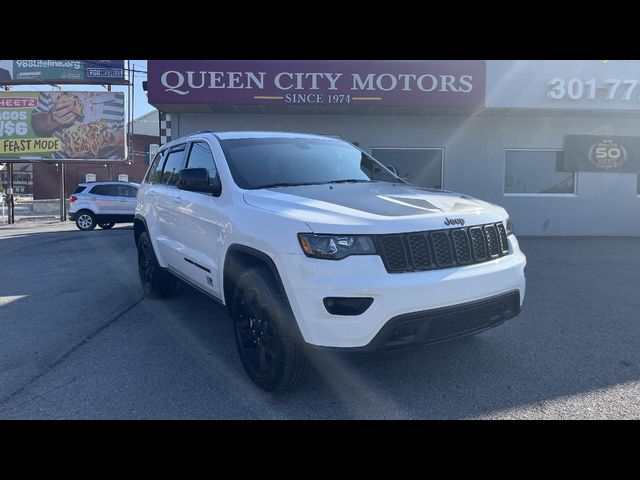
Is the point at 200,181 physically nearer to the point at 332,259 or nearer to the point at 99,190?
the point at 332,259

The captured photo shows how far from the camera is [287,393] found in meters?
3.19

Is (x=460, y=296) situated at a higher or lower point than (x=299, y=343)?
higher

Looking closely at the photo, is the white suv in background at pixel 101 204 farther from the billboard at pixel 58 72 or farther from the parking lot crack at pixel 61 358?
the parking lot crack at pixel 61 358

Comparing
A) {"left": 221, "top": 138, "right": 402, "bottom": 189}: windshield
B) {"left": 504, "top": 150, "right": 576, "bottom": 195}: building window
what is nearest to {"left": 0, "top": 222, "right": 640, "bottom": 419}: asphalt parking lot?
{"left": 221, "top": 138, "right": 402, "bottom": 189}: windshield

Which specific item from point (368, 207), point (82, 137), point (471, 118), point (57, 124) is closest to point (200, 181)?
point (368, 207)

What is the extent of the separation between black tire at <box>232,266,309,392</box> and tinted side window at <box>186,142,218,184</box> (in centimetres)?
120

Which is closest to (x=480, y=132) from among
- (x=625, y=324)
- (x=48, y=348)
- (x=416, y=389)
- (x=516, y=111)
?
(x=516, y=111)

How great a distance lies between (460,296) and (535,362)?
1.41 meters

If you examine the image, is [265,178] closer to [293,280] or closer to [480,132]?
[293,280]

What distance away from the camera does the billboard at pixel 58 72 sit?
20.3 m

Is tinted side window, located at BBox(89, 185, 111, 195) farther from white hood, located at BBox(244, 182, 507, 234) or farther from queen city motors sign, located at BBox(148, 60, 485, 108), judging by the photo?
white hood, located at BBox(244, 182, 507, 234)

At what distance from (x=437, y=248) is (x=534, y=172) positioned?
10691 mm

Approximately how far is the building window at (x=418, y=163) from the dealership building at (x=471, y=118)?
1.0 inches

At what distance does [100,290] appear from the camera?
646 centimetres
